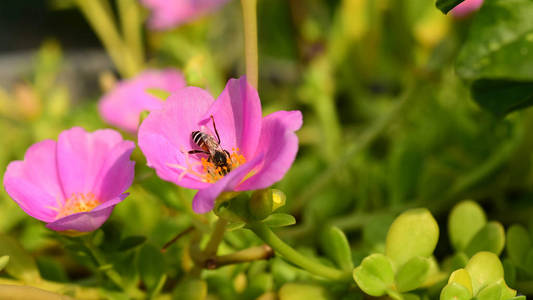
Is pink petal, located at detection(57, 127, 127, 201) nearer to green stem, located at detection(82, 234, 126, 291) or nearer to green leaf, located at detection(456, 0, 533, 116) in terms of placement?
green stem, located at detection(82, 234, 126, 291)

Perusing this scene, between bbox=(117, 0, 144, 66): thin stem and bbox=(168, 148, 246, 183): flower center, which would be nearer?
bbox=(168, 148, 246, 183): flower center

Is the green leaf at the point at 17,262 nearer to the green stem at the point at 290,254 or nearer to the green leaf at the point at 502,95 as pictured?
the green stem at the point at 290,254

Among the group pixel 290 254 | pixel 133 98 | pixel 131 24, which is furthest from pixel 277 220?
pixel 131 24

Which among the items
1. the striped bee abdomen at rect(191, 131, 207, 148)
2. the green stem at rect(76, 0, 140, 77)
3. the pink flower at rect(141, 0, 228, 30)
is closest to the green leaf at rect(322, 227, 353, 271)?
the striped bee abdomen at rect(191, 131, 207, 148)

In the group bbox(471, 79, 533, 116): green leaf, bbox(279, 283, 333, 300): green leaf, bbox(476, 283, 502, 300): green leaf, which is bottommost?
bbox(279, 283, 333, 300): green leaf

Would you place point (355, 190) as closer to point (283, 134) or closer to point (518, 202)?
point (518, 202)

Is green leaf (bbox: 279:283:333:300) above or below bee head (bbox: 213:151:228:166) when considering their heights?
below
